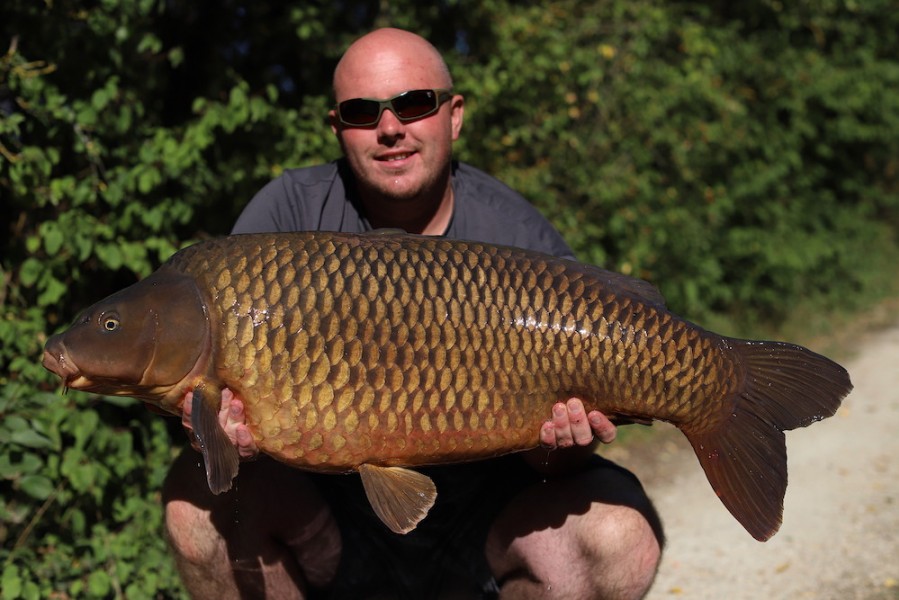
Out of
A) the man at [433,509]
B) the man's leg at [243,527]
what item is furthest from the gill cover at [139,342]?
the man's leg at [243,527]

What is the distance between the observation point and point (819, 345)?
5562 millimetres

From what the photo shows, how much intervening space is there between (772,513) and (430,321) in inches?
28.1

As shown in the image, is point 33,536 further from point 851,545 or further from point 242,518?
point 851,545

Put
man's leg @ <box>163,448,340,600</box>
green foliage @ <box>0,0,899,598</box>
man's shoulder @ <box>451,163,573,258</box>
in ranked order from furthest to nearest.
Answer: green foliage @ <box>0,0,899,598</box>, man's shoulder @ <box>451,163,573,258</box>, man's leg @ <box>163,448,340,600</box>

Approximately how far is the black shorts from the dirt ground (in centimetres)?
82

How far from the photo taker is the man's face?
221 cm

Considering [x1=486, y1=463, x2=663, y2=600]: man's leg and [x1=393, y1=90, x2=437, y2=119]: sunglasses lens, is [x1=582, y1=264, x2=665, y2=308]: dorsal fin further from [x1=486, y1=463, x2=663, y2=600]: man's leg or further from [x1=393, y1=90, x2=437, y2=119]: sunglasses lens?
[x1=393, y1=90, x2=437, y2=119]: sunglasses lens

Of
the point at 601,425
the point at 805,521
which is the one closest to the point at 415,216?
the point at 601,425

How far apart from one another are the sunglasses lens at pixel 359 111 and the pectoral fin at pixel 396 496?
84 cm

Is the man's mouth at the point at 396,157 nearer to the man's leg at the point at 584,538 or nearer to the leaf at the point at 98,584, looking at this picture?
the man's leg at the point at 584,538

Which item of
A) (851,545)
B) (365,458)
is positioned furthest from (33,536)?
(851,545)

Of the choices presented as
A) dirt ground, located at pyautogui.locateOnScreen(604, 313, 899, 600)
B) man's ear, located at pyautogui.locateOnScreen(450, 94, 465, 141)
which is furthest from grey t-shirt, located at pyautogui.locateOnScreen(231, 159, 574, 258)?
dirt ground, located at pyautogui.locateOnScreen(604, 313, 899, 600)

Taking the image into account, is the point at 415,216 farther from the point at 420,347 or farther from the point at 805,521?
the point at 805,521

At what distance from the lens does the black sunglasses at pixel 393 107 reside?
2.21 m
